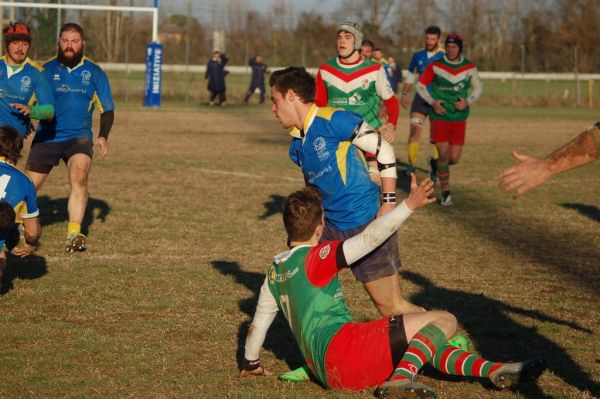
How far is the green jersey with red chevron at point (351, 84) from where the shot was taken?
978 centimetres

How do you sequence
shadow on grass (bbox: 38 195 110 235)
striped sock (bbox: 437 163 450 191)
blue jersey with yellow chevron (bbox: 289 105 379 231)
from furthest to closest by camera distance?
striped sock (bbox: 437 163 450 191)
shadow on grass (bbox: 38 195 110 235)
blue jersey with yellow chevron (bbox: 289 105 379 231)

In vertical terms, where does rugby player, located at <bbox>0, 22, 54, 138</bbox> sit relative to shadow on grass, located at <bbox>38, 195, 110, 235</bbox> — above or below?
above

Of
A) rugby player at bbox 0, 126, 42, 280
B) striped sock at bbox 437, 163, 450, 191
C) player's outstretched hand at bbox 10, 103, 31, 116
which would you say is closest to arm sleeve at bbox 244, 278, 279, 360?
rugby player at bbox 0, 126, 42, 280

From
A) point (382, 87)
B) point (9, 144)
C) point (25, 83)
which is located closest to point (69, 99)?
point (25, 83)

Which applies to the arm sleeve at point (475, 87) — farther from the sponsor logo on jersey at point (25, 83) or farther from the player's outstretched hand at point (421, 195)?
the player's outstretched hand at point (421, 195)

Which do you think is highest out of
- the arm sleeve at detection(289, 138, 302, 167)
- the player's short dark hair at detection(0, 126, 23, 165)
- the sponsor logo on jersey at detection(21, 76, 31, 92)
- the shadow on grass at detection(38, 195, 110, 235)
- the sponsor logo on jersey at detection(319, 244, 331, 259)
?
the sponsor logo on jersey at detection(21, 76, 31, 92)

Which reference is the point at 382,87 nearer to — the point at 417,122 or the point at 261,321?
the point at 261,321

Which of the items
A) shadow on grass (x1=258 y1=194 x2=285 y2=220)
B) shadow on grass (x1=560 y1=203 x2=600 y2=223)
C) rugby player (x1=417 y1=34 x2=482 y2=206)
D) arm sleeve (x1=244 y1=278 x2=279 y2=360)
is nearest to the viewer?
arm sleeve (x1=244 y1=278 x2=279 y2=360)

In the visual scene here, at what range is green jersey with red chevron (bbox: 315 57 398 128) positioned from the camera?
978 cm

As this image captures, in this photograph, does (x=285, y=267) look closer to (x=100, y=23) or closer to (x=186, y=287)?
(x=186, y=287)

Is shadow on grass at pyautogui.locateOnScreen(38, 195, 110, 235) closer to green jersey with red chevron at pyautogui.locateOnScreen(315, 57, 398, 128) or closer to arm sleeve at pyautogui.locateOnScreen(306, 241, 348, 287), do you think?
green jersey with red chevron at pyautogui.locateOnScreen(315, 57, 398, 128)

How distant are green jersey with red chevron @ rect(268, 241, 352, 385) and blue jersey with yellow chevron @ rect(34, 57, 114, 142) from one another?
4.93 meters

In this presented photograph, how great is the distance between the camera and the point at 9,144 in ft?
23.7

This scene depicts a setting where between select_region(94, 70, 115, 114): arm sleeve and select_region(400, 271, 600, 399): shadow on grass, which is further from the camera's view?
select_region(94, 70, 115, 114): arm sleeve
